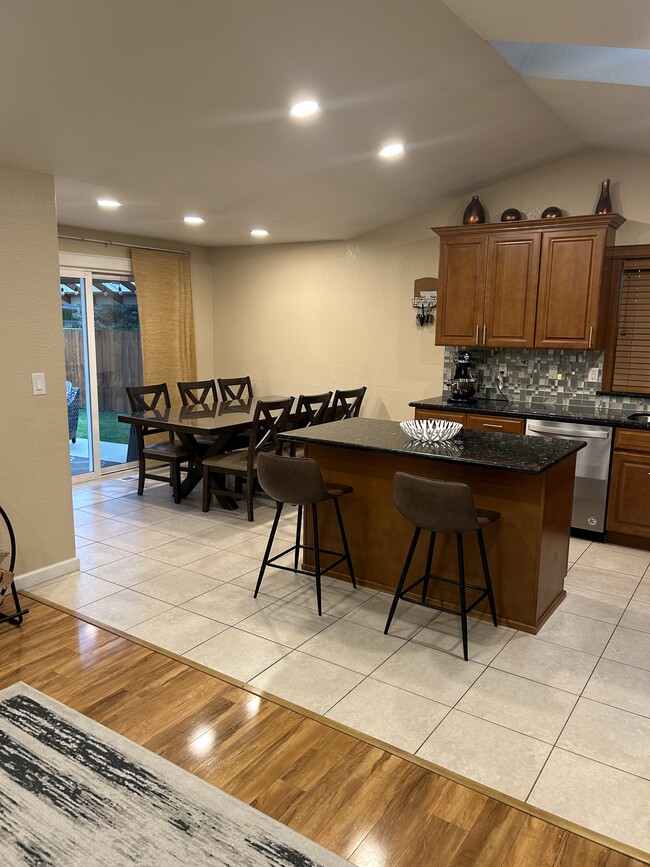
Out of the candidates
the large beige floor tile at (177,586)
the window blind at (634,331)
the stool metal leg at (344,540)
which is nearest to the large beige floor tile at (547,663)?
the stool metal leg at (344,540)

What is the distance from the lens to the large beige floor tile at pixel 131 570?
12.3 feet

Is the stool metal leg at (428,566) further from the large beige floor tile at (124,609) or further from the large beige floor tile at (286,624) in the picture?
the large beige floor tile at (124,609)

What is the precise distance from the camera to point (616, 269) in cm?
462

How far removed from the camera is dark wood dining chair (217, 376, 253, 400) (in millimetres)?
6671

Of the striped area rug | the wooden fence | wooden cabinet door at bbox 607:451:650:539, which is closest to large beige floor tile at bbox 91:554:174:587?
the striped area rug

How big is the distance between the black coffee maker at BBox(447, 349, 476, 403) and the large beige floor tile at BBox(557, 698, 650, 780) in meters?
2.85

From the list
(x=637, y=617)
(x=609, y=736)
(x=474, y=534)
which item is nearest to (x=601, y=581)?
(x=637, y=617)

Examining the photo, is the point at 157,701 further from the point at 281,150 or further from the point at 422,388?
the point at 422,388

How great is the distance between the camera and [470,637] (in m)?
3.11

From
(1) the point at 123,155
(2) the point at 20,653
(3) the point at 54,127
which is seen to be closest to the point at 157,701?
(2) the point at 20,653

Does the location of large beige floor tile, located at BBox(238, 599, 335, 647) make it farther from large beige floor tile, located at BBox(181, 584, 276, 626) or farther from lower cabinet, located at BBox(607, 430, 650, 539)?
lower cabinet, located at BBox(607, 430, 650, 539)

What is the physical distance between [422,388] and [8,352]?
3.49 meters

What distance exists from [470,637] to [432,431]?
107 cm

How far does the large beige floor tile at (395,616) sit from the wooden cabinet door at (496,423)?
1.68 metres
